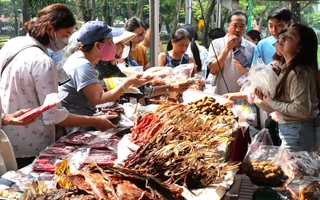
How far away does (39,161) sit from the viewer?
2346 millimetres

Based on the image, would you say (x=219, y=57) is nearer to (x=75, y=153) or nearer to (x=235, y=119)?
(x=235, y=119)

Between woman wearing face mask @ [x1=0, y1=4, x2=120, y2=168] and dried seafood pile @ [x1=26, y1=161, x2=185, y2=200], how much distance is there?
92 cm

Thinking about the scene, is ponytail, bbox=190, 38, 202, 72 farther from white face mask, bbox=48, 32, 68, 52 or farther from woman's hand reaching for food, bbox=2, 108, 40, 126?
woman's hand reaching for food, bbox=2, 108, 40, 126

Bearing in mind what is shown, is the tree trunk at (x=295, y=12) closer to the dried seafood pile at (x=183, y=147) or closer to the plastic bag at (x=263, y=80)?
the plastic bag at (x=263, y=80)

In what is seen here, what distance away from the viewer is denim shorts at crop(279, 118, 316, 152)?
11.3 ft

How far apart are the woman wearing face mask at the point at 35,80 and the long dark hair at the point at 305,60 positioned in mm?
1719

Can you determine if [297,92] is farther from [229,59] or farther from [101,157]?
[101,157]

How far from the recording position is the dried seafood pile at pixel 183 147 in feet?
6.19

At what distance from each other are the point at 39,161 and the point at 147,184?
97 cm

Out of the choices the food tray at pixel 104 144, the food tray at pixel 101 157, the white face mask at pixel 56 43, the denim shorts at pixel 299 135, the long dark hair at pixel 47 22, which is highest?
the long dark hair at pixel 47 22

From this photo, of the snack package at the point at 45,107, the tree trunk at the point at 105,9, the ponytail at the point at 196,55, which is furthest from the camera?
the tree trunk at the point at 105,9

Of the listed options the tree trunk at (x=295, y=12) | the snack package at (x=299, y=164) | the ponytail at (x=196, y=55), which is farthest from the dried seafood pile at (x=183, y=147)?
the tree trunk at (x=295, y=12)

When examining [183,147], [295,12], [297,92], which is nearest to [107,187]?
[183,147]

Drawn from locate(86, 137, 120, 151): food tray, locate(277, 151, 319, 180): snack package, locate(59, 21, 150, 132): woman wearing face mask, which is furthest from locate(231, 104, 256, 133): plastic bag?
locate(86, 137, 120, 151): food tray
